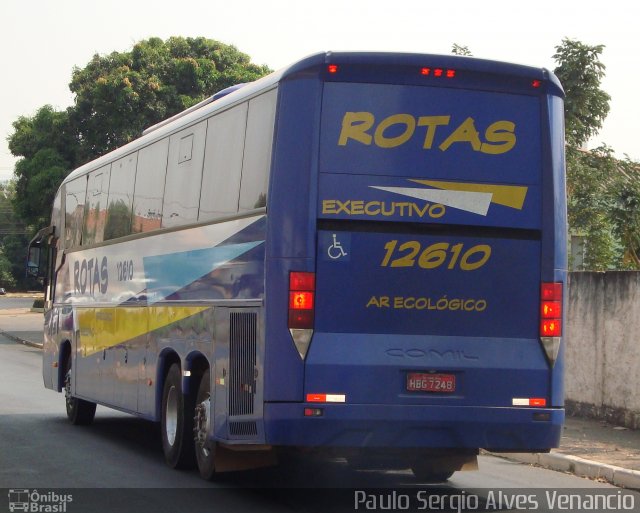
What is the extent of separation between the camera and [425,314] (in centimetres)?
956

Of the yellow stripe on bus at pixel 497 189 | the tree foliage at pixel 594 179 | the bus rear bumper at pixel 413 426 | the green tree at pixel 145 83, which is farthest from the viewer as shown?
the green tree at pixel 145 83

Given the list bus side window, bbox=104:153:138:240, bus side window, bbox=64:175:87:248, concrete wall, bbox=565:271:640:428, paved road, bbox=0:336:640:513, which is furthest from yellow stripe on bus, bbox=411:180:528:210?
bus side window, bbox=64:175:87:248

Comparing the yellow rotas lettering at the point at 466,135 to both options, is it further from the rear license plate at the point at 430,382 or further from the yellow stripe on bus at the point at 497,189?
the rear license plate at the point at 430,382

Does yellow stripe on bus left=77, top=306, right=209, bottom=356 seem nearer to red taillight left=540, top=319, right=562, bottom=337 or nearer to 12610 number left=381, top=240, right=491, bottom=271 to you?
12610 number left=381, top=240, right=491, bottom=271

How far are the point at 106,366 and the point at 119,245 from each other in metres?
1.55

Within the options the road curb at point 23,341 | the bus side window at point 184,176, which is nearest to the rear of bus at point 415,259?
the bus side window at point 184,176

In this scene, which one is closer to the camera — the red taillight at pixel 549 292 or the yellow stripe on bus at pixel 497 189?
the yellow stripe on bus at pixel 497 189

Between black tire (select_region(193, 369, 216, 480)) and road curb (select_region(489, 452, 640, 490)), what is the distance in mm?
3787

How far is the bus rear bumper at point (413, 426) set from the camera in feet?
30.4

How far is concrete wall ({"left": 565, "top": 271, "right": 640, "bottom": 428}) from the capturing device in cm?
1572

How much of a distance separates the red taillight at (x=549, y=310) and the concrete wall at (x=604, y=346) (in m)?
6.12

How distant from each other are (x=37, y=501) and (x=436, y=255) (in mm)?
3759

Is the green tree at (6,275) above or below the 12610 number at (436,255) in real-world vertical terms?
above

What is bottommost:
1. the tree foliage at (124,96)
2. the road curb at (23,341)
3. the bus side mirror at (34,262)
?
the road curb at (23,341)
